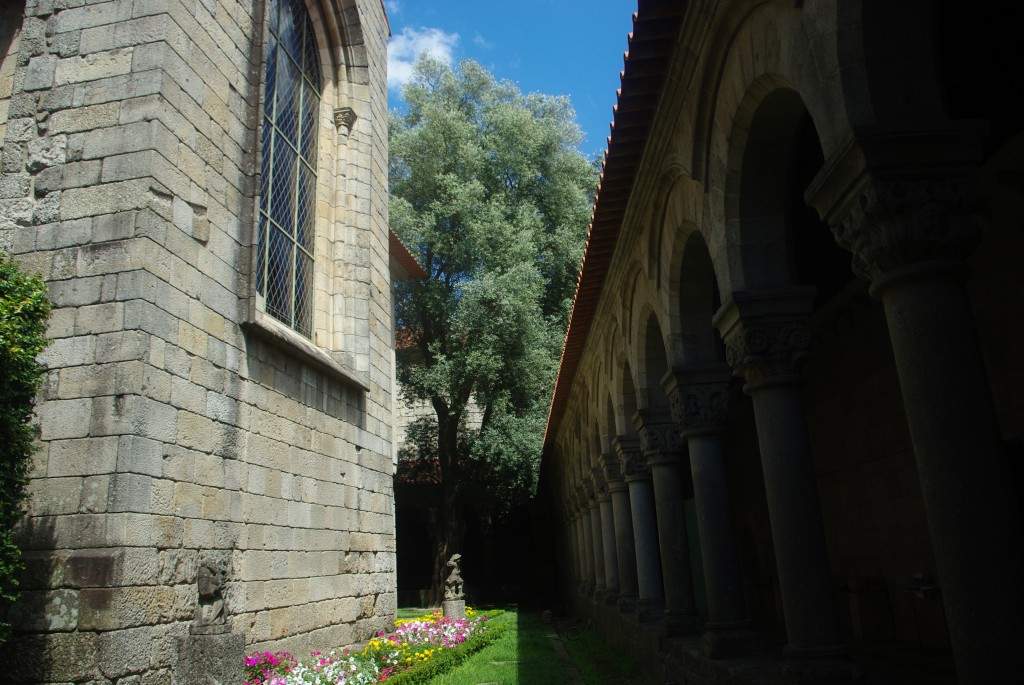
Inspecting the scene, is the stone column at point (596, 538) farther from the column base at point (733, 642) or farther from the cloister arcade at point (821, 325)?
the column base at point (733, 642)

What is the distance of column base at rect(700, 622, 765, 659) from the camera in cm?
646

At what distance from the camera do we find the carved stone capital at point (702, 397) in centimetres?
725

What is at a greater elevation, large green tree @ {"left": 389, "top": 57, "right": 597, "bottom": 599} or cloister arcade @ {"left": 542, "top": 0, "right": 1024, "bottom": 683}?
large green tree @ {"left": 389, "top": 57, "right": 597, "bottom": 599}

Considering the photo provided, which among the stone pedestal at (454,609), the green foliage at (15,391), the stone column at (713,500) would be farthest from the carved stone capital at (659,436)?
Answer: the stone pedestal at (454,609)

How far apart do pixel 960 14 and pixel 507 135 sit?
888 inches

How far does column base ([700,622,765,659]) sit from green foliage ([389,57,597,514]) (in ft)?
49.6

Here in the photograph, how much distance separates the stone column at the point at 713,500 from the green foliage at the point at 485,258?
1428 centimetres

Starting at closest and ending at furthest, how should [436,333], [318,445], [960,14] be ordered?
1. [960,14]
2. [318,445]
3. [436,333]

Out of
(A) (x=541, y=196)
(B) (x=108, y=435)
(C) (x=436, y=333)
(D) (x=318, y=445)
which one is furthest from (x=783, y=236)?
(A) (x=541, y=196)

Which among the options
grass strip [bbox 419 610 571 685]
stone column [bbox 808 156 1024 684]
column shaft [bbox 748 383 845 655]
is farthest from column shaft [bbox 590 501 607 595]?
stone column [bbox 808 156 1024 684]

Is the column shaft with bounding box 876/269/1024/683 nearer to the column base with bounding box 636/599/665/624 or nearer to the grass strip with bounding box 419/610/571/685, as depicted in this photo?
the grass strip with bounding box 419/610/571/685

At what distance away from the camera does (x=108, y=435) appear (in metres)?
6.09

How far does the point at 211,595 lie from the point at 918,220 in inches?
241

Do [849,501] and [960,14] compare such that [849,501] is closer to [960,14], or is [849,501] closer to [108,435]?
[960,14]
